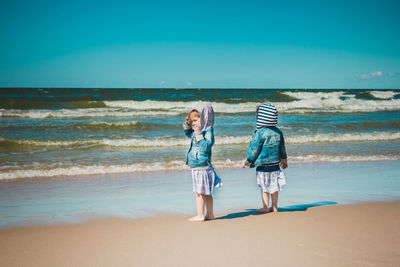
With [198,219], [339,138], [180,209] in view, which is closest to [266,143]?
[198,219]

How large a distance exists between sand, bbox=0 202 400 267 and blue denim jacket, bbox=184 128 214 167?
0.76m

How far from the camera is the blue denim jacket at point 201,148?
397 cm

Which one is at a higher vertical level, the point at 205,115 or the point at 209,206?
the point at 205,115

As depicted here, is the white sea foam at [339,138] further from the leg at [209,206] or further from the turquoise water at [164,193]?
the leg at [209,206]

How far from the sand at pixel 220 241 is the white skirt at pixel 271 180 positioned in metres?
0.35

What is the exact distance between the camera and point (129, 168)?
801cm

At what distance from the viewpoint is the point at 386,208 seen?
4.64 metres

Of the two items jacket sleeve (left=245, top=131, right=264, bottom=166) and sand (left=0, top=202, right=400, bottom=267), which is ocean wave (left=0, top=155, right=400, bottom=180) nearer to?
sand (left=0, top=202, right=400, bottom=267)

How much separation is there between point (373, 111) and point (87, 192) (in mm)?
25696

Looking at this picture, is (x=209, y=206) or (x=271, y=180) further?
(x=271, y=180)

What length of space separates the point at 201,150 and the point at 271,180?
110 centimetres

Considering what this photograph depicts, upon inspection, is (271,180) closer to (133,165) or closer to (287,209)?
(287,209)

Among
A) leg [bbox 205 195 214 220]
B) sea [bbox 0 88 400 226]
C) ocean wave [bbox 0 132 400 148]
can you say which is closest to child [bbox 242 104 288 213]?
leg [bbox 205 195 214 220]

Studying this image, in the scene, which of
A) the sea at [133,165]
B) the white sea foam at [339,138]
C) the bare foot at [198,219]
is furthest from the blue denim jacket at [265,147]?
the white sea foam at [339,138]
